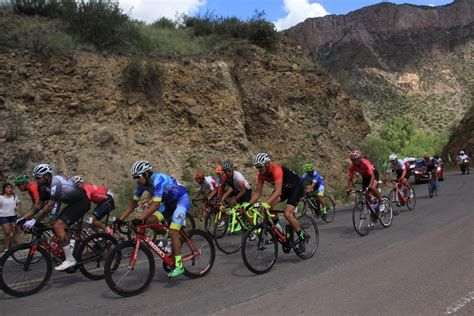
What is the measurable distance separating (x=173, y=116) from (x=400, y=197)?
9804 millimetres

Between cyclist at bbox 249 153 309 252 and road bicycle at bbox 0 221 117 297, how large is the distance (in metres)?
2.77

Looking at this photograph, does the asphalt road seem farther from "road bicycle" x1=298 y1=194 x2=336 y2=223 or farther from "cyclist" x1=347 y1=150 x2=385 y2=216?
"road bicycle" x1=298 y1=194 x2=336 y2=223

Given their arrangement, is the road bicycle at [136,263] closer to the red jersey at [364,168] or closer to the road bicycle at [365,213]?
the road bicycle at [365,213]

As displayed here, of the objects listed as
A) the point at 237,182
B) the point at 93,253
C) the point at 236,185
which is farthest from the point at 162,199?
the point at 236,185

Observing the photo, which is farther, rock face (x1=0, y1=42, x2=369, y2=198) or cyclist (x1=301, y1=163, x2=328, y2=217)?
rock face (x1=0, y1=42, x2=369, y2=198)

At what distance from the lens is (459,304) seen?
5.18 metres

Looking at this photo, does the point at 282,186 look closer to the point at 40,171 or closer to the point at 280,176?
the point at 280,176

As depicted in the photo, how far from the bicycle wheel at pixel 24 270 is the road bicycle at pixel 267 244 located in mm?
3018

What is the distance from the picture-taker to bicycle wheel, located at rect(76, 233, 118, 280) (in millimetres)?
7094

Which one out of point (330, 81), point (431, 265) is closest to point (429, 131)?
point (330, 81)

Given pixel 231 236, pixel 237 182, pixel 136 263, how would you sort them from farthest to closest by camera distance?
pixel 237 182, pixel 231 236, pixel 136 263

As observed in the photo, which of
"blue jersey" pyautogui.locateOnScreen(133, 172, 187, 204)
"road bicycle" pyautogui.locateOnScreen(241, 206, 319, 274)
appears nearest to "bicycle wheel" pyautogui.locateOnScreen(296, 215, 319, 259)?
"road bicycle" pyautogui.locateOnScreen(241, 206, 319, 274)

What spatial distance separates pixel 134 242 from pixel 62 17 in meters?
16.2

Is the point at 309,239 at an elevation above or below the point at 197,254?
below
